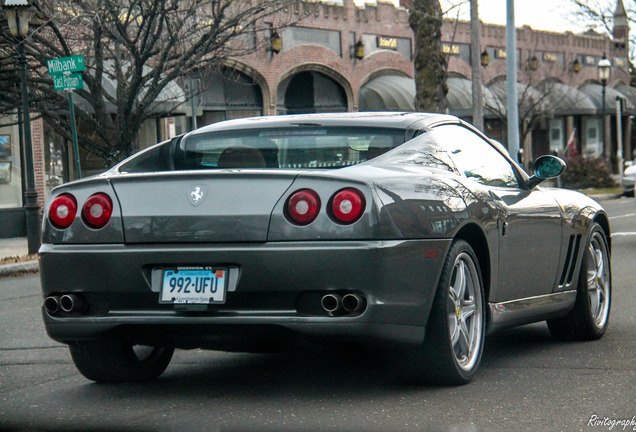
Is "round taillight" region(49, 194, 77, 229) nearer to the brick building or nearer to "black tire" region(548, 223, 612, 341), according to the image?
"black tire" region(548, 223, 612, 341)

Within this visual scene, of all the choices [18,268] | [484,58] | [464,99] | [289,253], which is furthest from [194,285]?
[484,58]

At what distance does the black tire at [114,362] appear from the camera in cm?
546

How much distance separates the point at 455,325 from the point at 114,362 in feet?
5.69

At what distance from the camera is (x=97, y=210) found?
5059 millimetres

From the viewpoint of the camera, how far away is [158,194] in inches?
196

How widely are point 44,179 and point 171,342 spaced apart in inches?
817

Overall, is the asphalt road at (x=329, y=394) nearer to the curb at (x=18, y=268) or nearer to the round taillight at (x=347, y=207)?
the round taillight at (x=347, y=207)

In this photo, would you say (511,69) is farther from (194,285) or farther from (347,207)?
(194,285)

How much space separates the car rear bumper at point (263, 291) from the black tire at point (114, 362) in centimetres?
40

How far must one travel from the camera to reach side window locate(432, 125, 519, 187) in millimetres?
5855

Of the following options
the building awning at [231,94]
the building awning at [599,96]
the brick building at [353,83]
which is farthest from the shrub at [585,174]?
the building awning at [599,96]

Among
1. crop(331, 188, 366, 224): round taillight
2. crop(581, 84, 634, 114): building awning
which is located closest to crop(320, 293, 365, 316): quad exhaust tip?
crop(331, 188, 366, 224): round taillight

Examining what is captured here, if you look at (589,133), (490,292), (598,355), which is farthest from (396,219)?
(589,133)

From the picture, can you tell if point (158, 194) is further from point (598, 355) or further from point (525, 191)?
point (598, 355)
